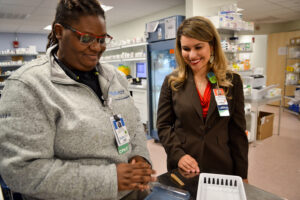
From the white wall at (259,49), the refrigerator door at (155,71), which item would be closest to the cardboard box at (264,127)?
the refrigerator door at (155,71)

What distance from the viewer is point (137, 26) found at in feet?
23.1

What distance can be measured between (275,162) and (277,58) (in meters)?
5.57

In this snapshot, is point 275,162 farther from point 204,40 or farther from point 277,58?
point 277,58

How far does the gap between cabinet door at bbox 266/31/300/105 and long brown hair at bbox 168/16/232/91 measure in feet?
23.6

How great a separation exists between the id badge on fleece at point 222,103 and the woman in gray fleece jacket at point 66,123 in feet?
2.33

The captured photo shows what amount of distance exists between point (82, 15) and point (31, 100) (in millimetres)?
388

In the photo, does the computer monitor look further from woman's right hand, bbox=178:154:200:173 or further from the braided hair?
the braided hair

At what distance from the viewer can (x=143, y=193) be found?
0.99 metres

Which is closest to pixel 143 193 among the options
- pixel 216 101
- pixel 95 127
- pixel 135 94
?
pixel 95 127

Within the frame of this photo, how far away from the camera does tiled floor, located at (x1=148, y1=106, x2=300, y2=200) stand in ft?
8.92

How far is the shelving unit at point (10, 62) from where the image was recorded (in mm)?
7672

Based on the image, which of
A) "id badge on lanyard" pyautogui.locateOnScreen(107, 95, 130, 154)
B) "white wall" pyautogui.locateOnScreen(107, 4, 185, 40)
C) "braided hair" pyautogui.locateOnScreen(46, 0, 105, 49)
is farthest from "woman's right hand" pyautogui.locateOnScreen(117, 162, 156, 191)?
"white wall" pyautogui.locateOnScreen(107, 4, 185, 40)

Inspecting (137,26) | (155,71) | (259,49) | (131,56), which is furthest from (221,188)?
(259,49)

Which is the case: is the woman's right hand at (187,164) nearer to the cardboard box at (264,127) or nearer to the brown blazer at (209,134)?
the brown blazer at (209,134)
